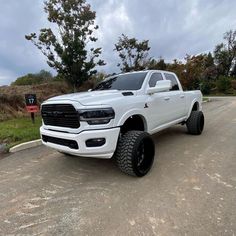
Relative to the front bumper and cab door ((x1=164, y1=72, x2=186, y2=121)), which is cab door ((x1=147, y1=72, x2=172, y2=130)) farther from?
the front bumper

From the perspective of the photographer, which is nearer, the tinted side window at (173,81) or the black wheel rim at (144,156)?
the black wheel rim at (144,156)

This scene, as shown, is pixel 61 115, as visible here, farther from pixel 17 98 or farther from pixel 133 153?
pixel 17 98

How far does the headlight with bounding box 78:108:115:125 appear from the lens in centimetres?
340

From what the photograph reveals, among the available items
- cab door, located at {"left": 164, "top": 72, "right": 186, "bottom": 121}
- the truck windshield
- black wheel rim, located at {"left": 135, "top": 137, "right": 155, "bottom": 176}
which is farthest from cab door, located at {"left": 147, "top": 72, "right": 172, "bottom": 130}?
black wheel rim, located at {"left": 135, "top": 137, "right": 155, "bottom": 176}

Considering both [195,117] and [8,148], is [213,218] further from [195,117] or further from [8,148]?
[8,148]

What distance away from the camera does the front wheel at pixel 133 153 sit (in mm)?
3564

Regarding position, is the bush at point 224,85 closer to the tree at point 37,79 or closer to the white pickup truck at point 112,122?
the tree at point 37,79

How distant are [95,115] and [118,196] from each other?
1.22 metres

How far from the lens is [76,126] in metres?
3.52

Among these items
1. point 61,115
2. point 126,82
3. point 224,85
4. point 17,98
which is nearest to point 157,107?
point 126,82

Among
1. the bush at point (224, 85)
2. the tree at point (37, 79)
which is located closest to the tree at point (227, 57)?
the bush at point (224, 85)

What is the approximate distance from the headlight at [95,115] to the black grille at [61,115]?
0.39 feet

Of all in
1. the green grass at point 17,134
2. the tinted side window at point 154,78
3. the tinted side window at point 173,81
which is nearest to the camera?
the tinted side window at point 154,78

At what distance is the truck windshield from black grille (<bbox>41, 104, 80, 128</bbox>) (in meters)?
1.54
